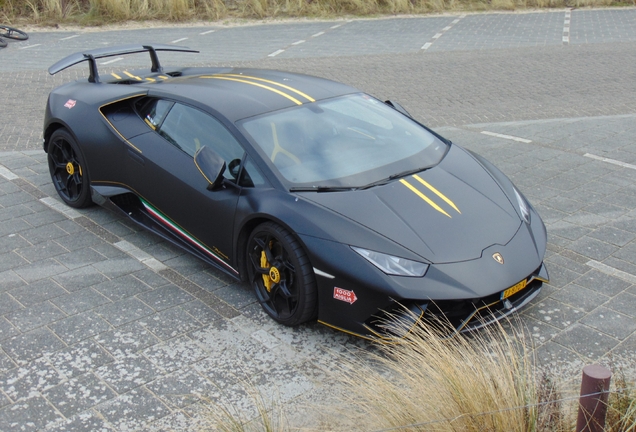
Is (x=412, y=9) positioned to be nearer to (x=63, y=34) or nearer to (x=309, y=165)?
(x=63, y=34)

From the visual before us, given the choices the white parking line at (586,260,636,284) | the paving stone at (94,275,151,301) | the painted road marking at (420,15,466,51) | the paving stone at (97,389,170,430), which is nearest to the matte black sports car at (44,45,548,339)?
the paving stone at (94,275,151,301)

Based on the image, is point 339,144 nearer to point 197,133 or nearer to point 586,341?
point 197,133

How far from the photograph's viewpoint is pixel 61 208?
20.8ft

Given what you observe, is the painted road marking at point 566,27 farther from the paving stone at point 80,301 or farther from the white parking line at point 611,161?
the paving stone at point 80,301

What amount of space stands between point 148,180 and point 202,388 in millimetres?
2005

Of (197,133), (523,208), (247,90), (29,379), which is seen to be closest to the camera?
(29,379)

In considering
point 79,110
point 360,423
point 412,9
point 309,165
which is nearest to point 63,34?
point 412,9

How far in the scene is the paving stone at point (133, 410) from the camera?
3.58 metres

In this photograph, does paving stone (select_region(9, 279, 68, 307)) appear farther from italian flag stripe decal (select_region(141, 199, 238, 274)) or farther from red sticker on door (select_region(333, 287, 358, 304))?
red sticker on door (select_region(333, 287, 358, 304))

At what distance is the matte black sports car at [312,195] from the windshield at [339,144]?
0.04 ft

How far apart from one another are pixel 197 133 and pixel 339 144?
1036 mm

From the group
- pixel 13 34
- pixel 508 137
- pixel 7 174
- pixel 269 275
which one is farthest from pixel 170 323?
pixel 13 34

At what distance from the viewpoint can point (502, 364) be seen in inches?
126

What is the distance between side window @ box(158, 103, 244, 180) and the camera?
4816mm
